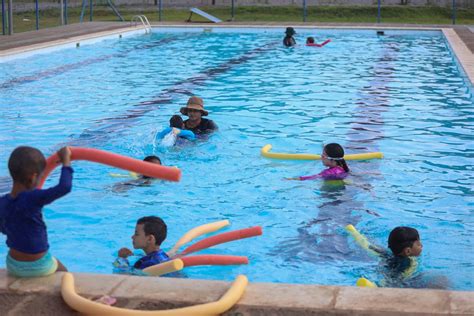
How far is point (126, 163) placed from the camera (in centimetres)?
378

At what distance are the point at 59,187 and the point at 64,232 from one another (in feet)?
9.86

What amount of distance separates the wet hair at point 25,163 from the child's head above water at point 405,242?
259 cm

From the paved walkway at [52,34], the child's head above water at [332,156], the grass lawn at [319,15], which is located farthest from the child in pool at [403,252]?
the grass lawn at [319,15]

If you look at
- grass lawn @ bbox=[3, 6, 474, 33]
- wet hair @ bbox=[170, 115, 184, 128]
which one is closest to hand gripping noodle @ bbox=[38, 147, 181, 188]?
wet hair @ bbox=[170, 115, 184, 128]

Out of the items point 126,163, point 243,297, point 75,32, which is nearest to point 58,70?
point 75,32

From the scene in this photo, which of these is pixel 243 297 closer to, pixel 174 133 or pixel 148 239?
pixel 148 239

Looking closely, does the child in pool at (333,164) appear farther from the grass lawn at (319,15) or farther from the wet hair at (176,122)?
the grass lawn at (319,15)

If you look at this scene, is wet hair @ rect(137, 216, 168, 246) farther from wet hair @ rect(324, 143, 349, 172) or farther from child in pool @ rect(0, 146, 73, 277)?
wet hair @ rect(324, 143, 349, 172)

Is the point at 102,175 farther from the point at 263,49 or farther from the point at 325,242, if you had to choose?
the point at 263,49

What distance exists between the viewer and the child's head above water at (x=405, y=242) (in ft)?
17.8

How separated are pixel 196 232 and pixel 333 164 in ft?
7.12

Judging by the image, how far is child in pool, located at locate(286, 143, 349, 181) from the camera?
769 centimetres

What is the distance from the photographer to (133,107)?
12.0 meters

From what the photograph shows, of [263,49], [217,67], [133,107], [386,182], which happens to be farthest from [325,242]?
[263,49]
